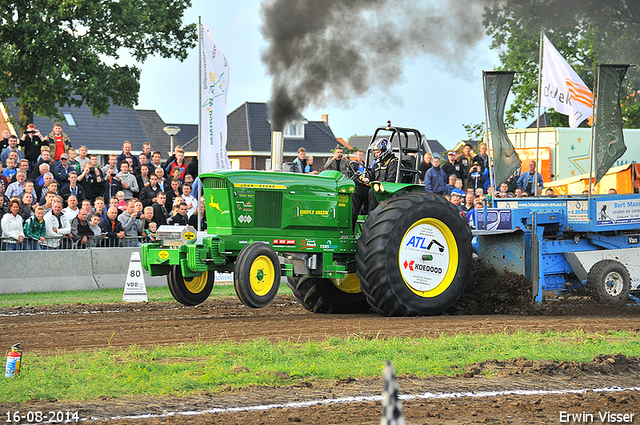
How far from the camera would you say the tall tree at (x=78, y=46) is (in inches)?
1051

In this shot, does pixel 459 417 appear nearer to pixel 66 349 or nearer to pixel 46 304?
pixel 66 349

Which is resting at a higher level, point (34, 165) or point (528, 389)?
point (34, 165)

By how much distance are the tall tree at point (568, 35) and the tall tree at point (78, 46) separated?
1251 cm

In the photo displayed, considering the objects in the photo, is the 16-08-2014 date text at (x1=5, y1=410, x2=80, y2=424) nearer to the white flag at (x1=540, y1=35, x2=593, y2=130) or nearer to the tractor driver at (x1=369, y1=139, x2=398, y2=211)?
the tractor driver at (x1=369, y1=139, x2=398, y2=211)

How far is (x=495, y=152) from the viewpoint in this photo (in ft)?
47.5

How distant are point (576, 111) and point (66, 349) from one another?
11500 millimetres

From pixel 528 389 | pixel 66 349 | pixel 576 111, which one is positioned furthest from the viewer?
pixel 576 111

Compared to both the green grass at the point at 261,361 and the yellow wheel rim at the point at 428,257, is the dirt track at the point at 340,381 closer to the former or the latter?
the green grass at the point at 261,361

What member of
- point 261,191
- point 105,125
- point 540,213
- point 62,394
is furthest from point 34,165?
point 105,125

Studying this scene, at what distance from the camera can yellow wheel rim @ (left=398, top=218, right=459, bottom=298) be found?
10.1m

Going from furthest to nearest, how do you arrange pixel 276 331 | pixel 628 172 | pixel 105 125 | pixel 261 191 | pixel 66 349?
1. pixel 105 125
2. pixel 628 172
3. pixel 261 191
4. pixel 276 331
5. pixel 66 349

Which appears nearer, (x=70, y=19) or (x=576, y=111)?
(x=576, y=111)

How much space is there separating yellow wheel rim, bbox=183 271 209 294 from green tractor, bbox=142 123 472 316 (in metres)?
0.01

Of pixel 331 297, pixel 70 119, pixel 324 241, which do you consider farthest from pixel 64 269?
pixel 70 119
